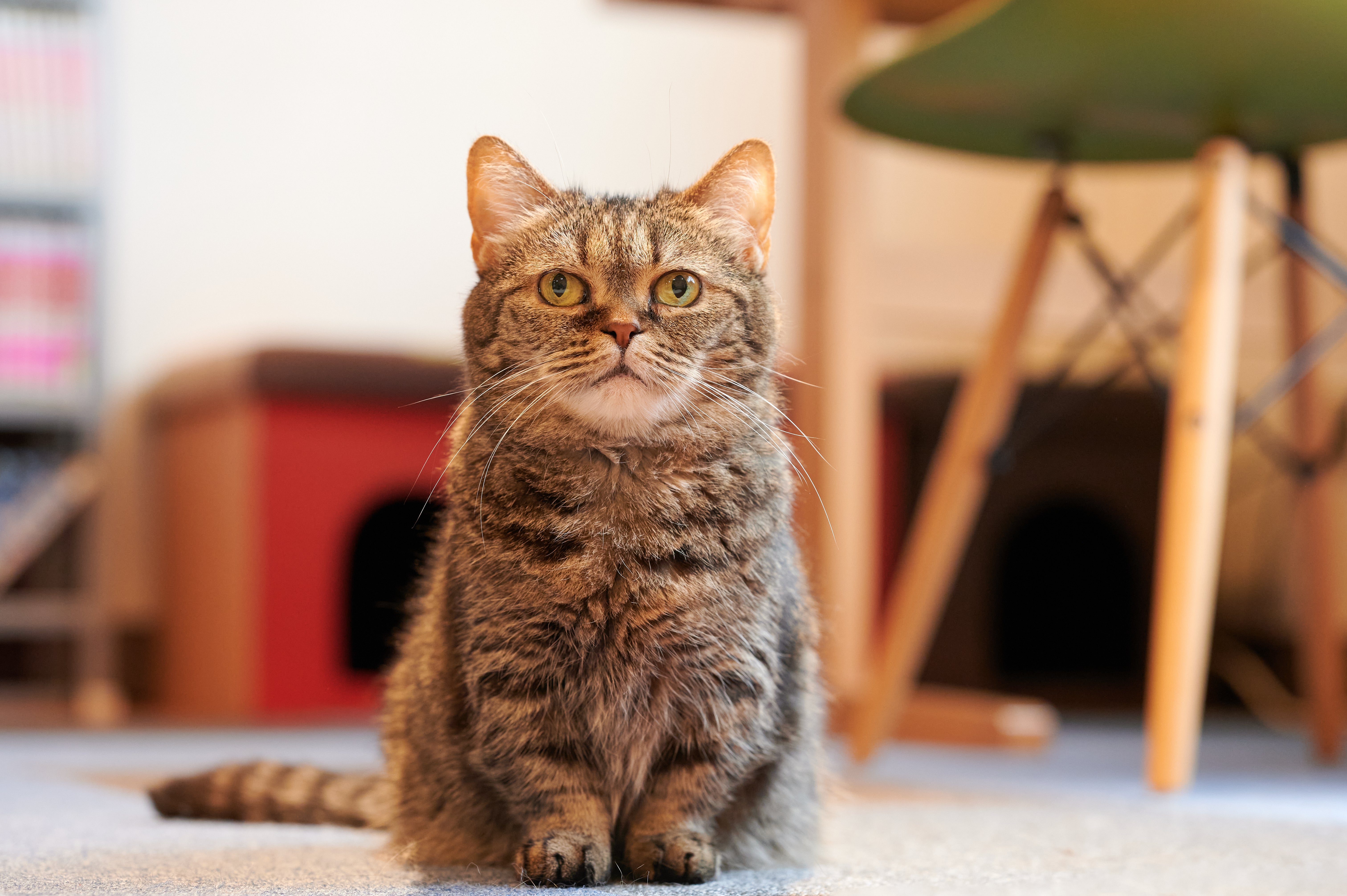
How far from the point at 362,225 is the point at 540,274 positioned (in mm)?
2207

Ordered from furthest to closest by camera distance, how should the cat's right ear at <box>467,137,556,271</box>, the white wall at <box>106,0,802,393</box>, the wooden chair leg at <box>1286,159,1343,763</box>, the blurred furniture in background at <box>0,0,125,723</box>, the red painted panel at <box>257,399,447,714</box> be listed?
the white wall at <box>106,0,802,393</box> < the blurred furniture in background at <box>0,0,125,723</box> < the red painted panel at <box>257,399,447,714</box> < the wooden chair leg at <box>1286,159,1343,763</box> < the cat's right ear at <box>467,137,556,271</box>

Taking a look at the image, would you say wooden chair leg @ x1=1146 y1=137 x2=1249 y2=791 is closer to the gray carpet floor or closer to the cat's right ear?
the gray carpet floor

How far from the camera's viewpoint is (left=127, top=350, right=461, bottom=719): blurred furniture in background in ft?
7.18

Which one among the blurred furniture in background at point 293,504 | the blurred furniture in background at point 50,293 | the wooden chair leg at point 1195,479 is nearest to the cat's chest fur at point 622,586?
the wooden chair leg at point 1195,479

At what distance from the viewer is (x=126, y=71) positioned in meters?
2.77

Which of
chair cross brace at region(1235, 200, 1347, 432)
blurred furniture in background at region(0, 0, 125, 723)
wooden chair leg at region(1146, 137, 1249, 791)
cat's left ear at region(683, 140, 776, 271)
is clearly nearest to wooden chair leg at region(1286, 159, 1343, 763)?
chair cross brace at region(1235, 200, 1347, 432)

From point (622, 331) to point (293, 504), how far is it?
1.56m

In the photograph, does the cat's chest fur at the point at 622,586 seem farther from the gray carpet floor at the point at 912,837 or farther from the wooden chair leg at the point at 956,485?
the wooden chair leg at the point at 956,485

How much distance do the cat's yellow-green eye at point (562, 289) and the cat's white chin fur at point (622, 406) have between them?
65 millimetres

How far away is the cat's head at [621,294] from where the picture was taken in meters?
0.81

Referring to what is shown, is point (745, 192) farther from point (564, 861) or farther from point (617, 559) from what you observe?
point (564, 861)

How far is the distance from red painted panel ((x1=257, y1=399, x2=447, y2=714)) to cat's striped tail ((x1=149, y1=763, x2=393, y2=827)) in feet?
3.51

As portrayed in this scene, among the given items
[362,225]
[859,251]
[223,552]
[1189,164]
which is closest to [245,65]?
[362,225]

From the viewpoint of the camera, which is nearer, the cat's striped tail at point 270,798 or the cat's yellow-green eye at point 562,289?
the cat's yellow-green eye at point 562,289
